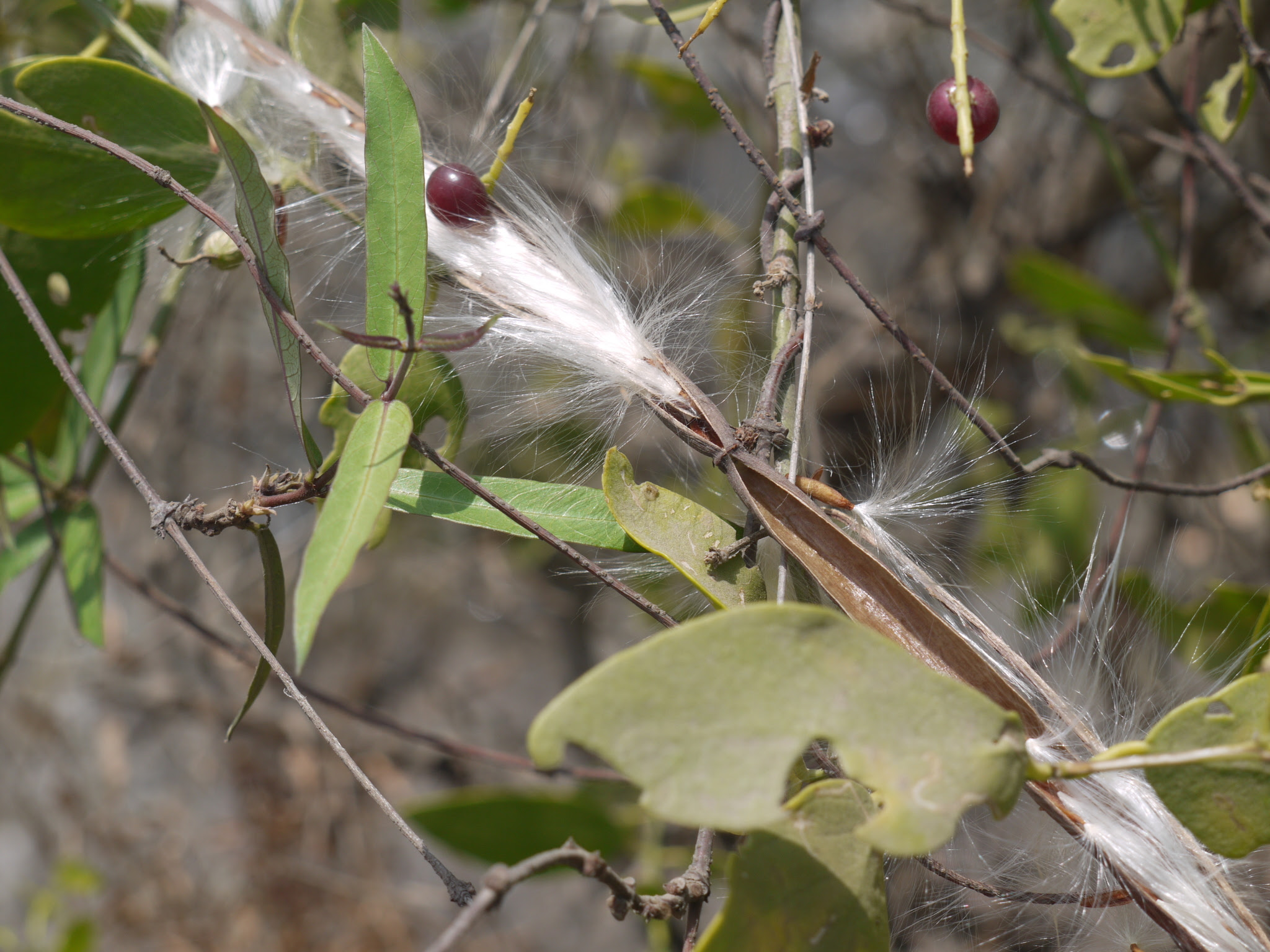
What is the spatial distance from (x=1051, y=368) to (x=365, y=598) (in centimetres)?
215

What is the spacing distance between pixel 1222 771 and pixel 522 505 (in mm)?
483

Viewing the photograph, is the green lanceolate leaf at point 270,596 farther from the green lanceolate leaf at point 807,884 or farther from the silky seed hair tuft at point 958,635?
the green lanceolate leaf at point 807,884

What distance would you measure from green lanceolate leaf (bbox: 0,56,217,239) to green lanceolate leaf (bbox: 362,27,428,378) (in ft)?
1.03

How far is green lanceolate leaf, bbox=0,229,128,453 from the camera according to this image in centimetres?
95

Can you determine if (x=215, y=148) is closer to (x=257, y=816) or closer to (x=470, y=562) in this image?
(x=470, y=562)

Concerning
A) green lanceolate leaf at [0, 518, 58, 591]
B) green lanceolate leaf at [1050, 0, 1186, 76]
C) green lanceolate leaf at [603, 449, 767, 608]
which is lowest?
green lanceolate leaf at [0, 518, 58, 591]

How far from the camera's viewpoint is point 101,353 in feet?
3.43

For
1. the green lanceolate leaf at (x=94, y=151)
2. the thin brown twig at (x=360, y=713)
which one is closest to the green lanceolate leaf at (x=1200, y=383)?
the thin brown twig at (x=360, y=713)

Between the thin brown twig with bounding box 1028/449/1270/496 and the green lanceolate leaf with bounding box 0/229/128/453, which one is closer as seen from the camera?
the thin brown twig with bounding box 1028/449/1270/496

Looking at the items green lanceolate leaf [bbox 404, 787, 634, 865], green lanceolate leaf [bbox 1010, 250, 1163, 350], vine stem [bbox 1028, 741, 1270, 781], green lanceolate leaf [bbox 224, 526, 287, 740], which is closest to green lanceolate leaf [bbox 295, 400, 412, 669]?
green lanceolate leaf [bbox 224, 526, 287, 740]

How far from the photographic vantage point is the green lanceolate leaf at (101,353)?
1014 mm

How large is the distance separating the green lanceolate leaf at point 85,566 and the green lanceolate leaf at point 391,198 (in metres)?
0.58

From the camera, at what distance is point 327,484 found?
2.09 feet

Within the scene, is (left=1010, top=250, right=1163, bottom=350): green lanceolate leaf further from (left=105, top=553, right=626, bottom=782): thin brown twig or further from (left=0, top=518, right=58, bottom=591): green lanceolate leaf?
(left=0, top=518, right=58, bottom=591): green lanceolate leaf
